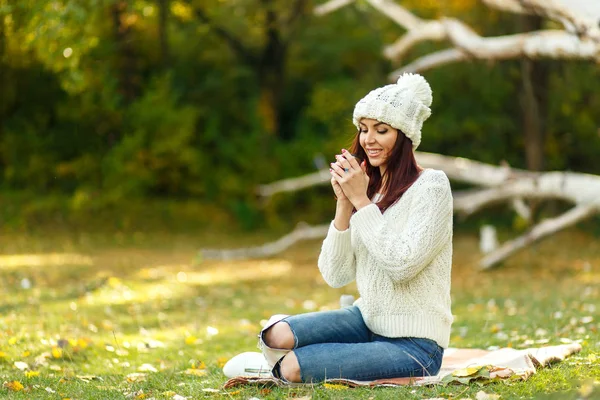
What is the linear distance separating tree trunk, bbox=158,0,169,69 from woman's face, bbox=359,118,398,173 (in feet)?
40.8

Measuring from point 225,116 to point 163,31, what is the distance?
231 centimetres

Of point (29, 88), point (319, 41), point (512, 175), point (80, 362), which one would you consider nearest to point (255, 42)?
point (319, 41)

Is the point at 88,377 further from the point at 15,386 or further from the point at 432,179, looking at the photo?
the point at 432,179

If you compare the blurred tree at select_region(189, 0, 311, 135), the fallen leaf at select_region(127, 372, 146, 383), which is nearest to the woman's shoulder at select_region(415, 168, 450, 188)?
the fallen leaf at select_region(127, 372, 146, 383)

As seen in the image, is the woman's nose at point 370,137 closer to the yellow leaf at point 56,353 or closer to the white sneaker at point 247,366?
the white sneaker at point 247,366

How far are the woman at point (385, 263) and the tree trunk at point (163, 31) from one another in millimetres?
12479

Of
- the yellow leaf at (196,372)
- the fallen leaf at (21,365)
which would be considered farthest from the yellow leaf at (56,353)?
the yellow leaf at (196,372)

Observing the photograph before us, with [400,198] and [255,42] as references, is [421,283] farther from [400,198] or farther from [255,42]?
[255,42]

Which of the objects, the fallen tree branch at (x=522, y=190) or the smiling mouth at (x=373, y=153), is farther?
the fallen tree branch at (x=522, y=190)

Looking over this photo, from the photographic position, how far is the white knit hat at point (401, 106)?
4.05 meters

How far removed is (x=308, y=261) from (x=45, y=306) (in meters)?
6.22

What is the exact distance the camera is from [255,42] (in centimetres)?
1873

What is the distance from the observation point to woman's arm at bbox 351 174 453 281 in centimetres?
386

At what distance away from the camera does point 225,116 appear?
18438 millimetres
